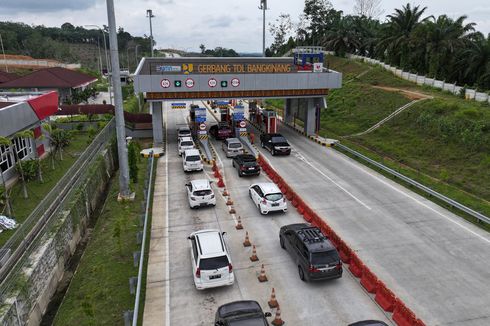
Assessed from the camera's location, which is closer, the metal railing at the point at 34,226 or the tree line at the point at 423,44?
the metal railing at the point at 34,226

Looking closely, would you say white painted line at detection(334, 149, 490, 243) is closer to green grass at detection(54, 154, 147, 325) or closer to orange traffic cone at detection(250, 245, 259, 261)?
orange traffic cone at detection(250, 245, 259, 261)

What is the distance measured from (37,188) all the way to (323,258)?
19738 mm

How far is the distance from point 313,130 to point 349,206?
858 inches

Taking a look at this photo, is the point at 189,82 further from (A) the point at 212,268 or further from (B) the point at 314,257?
(B) the point at 314,257

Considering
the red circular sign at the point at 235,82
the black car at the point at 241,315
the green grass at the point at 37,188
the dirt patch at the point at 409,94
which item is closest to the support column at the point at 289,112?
the red circular sign at the point at 235,82

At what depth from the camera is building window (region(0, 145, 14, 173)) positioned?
25478 millimetres

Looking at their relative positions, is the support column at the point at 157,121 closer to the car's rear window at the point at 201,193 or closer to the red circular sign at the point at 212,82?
the red circular sign at the point at 212,82

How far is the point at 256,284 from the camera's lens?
642 inches

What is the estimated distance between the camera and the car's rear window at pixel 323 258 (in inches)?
615

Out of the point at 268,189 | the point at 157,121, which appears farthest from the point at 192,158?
the point at 157,121

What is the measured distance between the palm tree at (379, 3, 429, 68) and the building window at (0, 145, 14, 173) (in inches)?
2255

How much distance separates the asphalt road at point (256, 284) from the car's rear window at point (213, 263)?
45.3 inches

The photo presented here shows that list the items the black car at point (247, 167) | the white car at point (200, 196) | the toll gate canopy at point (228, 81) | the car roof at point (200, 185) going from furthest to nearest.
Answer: the toll gate canopy at point (228, 81)
the black car at point (247, 167)
the car roof at point (200, 185)
the white car at point (200, 196)

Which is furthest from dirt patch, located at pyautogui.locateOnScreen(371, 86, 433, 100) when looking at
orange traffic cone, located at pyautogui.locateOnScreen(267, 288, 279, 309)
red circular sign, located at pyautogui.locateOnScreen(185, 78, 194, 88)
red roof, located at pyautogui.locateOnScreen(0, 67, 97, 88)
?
red roof, located at pyautogui.locateOnScreen(0, 67, 97, 88)
